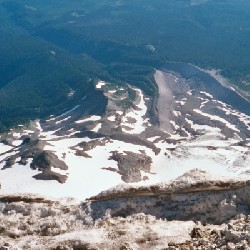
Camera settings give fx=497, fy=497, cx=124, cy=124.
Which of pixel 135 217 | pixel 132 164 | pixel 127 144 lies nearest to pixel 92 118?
pixel 127 144

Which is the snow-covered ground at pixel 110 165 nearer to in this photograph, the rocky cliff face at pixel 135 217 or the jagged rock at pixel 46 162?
the jagged rock at pixel 46 162

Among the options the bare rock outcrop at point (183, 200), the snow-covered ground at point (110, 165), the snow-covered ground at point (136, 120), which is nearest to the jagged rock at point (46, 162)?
the snow-covered ground at point (110, 165)

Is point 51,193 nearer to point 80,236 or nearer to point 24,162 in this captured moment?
point 24,162

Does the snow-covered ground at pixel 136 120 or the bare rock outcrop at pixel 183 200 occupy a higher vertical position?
the snow-covered ground at pixel 136 120

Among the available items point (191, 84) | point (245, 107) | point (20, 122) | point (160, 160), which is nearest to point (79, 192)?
point (160, 160)

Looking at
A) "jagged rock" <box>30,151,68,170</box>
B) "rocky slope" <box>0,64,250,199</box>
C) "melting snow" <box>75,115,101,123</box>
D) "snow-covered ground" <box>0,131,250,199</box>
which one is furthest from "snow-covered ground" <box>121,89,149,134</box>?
"jagged rock" <box>30,151,68,170</box>

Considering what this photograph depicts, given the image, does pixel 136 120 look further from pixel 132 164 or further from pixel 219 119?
pixel 132 164

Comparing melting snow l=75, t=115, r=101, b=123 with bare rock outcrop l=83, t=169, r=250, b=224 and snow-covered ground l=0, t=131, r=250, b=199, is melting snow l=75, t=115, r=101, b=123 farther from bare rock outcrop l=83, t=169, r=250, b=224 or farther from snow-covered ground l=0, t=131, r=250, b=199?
bare rock outcrop l=83, t=169, r=250, b=224

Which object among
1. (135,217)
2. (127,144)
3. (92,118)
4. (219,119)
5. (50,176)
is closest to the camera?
(135,217)
